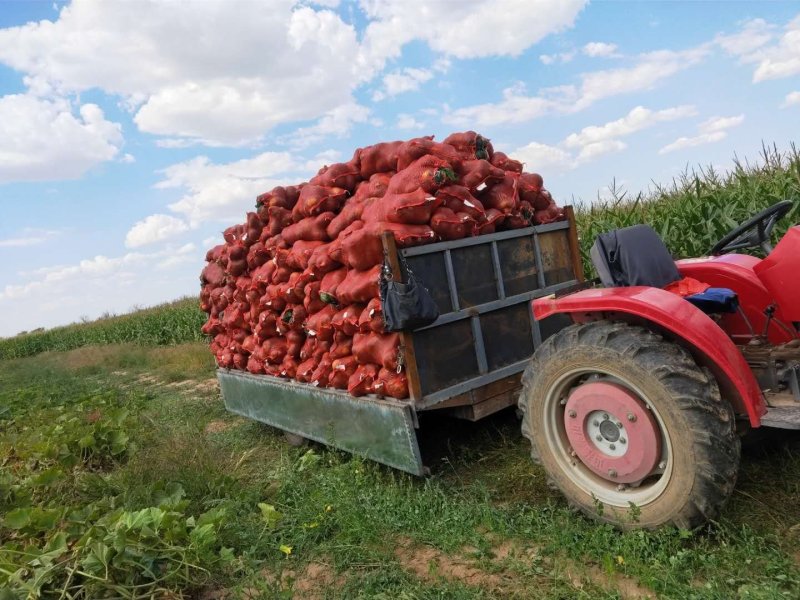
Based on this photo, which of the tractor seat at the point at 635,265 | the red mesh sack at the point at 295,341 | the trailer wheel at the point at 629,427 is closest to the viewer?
the trailer wheel at the point at 629,427

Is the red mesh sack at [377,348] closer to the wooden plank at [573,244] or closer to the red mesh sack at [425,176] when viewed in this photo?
the red mesh sack at [425,176]

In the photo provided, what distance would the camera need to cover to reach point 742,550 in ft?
8.04

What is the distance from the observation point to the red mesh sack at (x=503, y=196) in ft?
13.3

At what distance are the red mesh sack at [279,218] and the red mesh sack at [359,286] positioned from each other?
4.18 feet

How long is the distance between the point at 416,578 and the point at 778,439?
2312 mm

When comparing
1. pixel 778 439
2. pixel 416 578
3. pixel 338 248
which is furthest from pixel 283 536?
pixel 778 439

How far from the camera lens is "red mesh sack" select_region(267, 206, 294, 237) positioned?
4961 millimetres

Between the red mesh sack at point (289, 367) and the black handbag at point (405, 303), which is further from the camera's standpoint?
the red mesh sack at point (289, 367)

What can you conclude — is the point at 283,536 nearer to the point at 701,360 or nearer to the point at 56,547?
the point at 56,547

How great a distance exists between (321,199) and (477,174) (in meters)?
1.27

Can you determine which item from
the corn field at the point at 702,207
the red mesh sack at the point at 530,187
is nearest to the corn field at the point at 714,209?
the corn field at the point at 702,207

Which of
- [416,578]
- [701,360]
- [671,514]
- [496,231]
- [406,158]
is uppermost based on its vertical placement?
[406,158]

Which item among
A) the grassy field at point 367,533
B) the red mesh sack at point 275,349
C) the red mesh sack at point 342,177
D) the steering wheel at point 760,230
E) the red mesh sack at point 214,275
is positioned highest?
the red mesh sack at point 342,177

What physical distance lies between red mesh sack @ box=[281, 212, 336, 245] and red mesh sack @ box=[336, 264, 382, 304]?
647 millimetres
